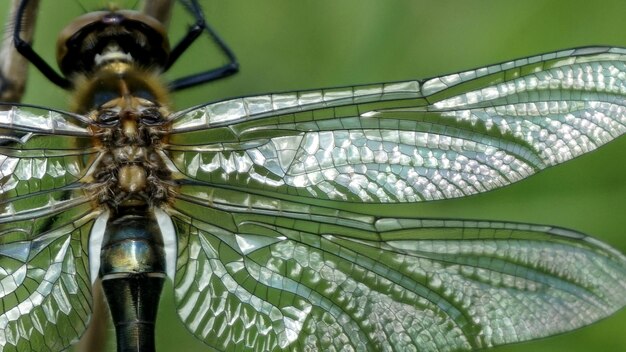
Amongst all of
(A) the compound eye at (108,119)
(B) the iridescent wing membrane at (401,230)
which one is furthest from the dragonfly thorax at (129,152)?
(B) the iridescent wing membrane at (401,230)

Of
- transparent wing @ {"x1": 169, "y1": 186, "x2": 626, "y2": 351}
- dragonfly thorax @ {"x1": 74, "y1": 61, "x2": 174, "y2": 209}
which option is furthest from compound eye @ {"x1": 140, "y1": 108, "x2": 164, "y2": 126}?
transparent wing @ {"x1": 169, "y1": 186, "x2": 626, "y2": 351}

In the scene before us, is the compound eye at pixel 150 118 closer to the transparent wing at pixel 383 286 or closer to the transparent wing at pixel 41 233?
the transparent wing at pixel 41 233

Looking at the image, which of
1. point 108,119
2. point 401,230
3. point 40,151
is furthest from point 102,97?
point 401,230

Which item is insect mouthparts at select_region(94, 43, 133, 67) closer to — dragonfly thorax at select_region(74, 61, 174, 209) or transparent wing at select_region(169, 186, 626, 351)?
dragonfly thorax at select_region(74, 61, 174, 209)

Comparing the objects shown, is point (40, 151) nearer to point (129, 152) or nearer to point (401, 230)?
point (129, 152)

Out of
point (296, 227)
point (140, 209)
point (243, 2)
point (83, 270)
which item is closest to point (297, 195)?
point (296, 227)

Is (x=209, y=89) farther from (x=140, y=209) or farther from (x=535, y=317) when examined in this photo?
(x=535, y=317)
